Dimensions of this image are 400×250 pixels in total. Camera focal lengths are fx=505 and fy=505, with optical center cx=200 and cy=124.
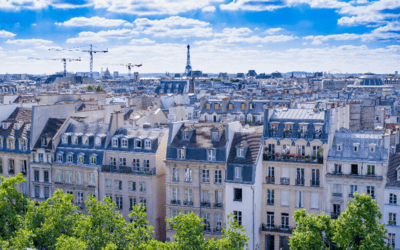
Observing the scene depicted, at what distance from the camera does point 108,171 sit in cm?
6081

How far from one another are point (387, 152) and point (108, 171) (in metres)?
31.8

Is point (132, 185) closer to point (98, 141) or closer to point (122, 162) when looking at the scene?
point (122, 162)

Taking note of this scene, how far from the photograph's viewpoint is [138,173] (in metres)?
59.2

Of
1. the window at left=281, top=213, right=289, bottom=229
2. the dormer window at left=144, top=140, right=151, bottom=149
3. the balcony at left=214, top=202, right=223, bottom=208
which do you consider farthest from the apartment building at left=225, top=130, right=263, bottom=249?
the dormer window at left=144, top=140, right=151, bottom=149

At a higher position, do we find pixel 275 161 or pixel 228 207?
pixel 275 161

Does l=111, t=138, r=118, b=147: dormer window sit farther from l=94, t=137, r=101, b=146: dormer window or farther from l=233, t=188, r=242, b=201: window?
l=233, t=188, r=242, b=201: window

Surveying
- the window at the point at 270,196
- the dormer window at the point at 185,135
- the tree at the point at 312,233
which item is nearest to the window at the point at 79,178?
the dormer window at the point at 185,135

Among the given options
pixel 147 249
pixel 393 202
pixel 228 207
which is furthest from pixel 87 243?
pixel 393 202

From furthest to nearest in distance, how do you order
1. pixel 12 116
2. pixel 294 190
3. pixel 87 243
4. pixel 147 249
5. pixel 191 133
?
pixel 12 116
pixel 191 133
pixel 294 190
pixel 87 243
pixel 147 249

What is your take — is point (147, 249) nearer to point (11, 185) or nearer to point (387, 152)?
point (11, 185)

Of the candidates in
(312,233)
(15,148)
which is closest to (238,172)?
(312,233)

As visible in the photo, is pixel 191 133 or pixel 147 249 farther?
pixel 191 133

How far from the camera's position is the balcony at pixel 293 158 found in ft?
177

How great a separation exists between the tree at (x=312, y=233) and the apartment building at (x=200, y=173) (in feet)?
45.4
